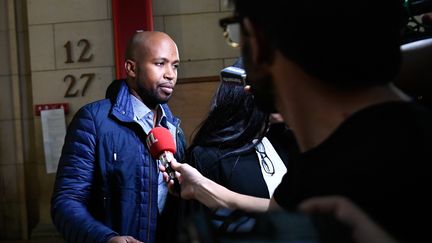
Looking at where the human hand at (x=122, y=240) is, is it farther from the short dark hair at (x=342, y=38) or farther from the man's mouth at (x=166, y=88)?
the short dark hair at (x=342, y=38)

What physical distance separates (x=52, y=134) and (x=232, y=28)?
12.1 ft

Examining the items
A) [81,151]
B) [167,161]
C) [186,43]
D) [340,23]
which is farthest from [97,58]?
[340,23]

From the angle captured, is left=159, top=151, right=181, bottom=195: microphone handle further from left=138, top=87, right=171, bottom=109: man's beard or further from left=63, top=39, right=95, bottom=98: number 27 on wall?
left=63, top=39, right=95, bottom=98: number 27 on wall

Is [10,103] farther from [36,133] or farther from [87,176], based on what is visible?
[87,176]

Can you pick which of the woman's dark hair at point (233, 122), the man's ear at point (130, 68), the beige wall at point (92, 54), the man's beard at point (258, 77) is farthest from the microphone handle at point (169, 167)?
the beige wall at point (92, 54)

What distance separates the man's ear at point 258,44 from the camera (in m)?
0.87

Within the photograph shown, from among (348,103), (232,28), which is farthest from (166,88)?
(348,103)

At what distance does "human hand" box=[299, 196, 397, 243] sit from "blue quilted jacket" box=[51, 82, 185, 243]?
138 cm

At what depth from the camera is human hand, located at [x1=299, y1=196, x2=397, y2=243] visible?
62 cm

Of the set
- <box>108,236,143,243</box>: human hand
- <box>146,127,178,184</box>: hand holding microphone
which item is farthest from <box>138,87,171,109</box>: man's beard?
<box>108,236,143,243</box>: human hand

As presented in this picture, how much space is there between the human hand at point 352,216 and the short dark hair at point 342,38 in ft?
0.67

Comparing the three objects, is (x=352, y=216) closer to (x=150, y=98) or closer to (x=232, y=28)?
(x=232, y=28)

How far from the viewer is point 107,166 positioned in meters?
2.01

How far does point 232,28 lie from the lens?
3.34 ft
